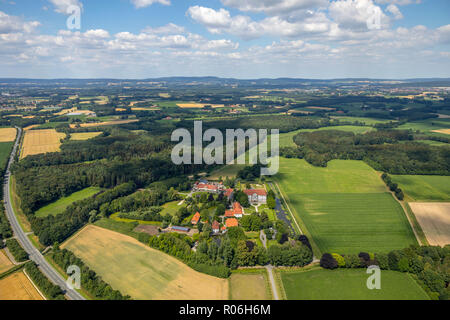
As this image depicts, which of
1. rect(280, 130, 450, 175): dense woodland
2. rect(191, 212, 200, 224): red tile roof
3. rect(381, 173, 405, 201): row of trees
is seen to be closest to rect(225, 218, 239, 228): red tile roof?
rect(191, 212, 200, 224): red tile roof

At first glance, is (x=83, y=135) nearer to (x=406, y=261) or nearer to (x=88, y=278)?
(x=88, y=278)

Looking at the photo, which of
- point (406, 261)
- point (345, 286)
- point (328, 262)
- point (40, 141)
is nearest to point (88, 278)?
point (328, 262)

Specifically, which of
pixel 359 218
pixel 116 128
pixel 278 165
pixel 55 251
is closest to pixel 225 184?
pixel 278 165

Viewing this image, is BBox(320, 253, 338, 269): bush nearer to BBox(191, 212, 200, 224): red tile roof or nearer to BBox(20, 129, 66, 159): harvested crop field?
BBox(191, 212, 200, 224): red tile roof

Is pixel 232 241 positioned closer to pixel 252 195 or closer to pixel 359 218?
pixel 252 195

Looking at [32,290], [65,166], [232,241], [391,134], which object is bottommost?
[32,290]
